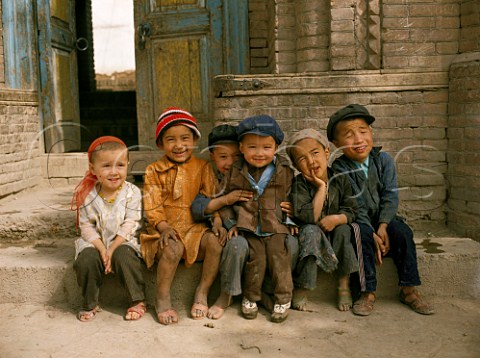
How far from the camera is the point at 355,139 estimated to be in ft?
10.7

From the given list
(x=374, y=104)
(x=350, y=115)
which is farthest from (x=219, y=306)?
(x=374, y=104)

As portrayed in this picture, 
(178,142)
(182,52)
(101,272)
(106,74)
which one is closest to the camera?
(101,272)

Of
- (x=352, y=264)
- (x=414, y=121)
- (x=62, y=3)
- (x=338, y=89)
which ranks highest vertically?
(x=62, y=3)

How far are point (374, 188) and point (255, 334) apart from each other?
121cm

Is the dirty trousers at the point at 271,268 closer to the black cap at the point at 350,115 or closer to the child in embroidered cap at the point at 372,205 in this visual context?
the child in embroidered cap at the point at 372,205

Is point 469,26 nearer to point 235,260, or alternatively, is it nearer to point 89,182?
point 235,260

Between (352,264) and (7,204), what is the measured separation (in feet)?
10.4

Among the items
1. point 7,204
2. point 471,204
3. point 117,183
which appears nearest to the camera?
point 117,183

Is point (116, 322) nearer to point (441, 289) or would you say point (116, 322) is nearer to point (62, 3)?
point (441, 289)

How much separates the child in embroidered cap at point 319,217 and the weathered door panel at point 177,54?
9.31 feet

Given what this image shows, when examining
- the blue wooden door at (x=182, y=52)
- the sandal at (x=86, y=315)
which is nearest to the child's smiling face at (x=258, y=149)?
the sandal at (x=86, y=315)

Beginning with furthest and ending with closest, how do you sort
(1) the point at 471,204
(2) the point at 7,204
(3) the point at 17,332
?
(2) the point at 7,204 < (1) the point at 471,204 < (3) the point at 17,332

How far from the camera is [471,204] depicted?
417 cm

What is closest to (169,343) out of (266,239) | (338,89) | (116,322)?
(116,322)
